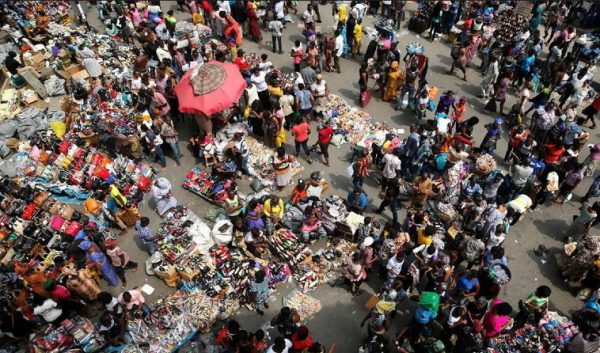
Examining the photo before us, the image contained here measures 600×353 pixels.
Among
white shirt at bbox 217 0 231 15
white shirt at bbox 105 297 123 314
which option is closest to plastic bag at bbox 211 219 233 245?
white shirt at bbox 105 297 123 314

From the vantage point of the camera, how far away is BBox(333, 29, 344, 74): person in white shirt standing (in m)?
15.6

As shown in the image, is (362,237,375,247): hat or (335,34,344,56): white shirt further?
(335,34,344,56): white shirt

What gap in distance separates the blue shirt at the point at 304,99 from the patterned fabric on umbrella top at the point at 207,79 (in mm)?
2230

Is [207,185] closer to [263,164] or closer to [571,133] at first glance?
[263,164]

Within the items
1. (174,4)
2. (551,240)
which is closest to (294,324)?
(551,240)

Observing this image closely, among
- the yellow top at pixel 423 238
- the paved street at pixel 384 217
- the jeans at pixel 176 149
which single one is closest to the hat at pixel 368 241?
the yellow top at pixel 423 238

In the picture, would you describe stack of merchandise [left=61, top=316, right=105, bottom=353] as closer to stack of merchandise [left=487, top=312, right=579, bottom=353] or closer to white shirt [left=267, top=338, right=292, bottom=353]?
white shirt [left=267, top=338, right=292, bottom=353]

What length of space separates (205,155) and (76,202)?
3698 mm

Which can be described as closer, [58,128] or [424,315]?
[424,315]

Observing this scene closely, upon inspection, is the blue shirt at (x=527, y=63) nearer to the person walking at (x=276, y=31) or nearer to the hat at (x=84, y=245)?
the person walking at (x=276, y=31)

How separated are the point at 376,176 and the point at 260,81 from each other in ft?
14.7

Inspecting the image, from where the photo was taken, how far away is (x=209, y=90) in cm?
1197

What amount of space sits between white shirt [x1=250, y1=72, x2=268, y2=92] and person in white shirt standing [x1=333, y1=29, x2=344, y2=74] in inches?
137

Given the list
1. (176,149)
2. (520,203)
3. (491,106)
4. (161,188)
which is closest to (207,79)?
(176,149)
